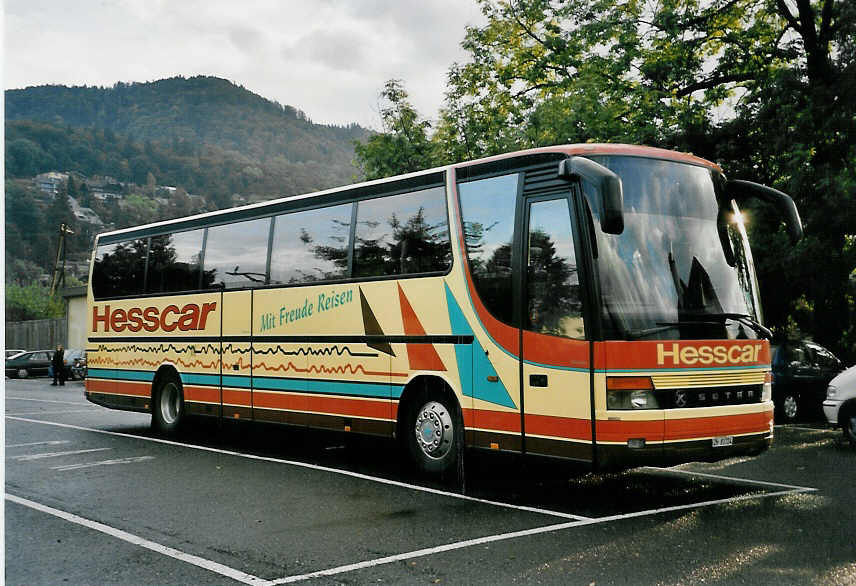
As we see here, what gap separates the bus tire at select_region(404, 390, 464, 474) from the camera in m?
9.74

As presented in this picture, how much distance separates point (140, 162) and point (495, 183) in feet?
377

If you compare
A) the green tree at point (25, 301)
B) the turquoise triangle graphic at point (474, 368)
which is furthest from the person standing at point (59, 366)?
the green tree at point (25, 301)

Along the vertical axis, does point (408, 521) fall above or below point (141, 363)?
below

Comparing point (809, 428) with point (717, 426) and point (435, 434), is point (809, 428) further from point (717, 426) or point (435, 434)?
point (435, 434)

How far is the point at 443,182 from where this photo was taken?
10188 mm

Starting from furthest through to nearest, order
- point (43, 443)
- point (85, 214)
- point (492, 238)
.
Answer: point (85, 214) < point (43, 443) < point (492, 238)

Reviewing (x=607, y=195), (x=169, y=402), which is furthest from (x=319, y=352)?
(x=607, y=195)

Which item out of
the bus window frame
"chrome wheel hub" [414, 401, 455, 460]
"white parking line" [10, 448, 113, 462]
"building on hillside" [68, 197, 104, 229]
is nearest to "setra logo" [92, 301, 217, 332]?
the bus window frame

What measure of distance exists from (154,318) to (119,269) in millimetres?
1734

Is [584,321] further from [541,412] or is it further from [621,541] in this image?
[621,541]

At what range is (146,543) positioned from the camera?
712 cm

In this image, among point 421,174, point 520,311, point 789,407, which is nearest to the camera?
point 520,311

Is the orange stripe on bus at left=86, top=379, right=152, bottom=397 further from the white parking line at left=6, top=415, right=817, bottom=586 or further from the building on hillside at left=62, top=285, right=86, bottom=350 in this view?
the building on hillside at left=62, top=285, right=86, bottom=350

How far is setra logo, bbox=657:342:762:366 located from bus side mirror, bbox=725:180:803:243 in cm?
153
